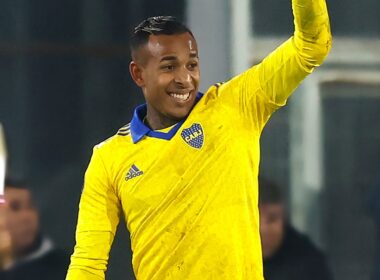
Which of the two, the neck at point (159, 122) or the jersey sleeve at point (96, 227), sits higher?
the neck at point (159, 122)

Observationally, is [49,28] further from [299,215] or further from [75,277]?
[75,277]

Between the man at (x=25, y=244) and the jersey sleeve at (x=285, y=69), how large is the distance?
7.85 ft

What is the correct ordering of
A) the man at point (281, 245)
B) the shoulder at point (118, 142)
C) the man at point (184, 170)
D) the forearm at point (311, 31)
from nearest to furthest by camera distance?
1. the forearm at point (311, 31)
2. the man at point (184, 170)
3. the shoulder at point (118, 142)
4. the man at point (281, 245)

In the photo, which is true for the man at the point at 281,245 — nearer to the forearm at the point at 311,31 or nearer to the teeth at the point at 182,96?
the teeth at the point at 182,96

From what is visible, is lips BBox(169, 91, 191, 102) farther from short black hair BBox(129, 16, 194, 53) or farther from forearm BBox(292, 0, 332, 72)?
forearm BBox(292, 0, 332, 72)

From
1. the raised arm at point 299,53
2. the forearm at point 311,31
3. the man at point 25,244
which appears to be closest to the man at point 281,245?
the man at point 25,244

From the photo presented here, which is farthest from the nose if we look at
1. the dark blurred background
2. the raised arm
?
the dark blurred background

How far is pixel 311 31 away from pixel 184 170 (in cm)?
61

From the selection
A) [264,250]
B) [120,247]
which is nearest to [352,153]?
[264,250]

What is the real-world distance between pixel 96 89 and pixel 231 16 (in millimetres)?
773

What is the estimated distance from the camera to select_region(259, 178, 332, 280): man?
5.87 m

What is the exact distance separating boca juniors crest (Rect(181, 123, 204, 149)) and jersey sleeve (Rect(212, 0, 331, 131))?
4.9 inches

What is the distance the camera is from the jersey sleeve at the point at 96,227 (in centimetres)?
389

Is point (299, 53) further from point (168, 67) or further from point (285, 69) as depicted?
point (168, 67)
